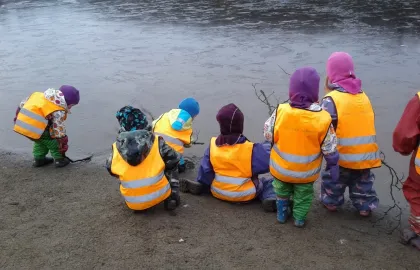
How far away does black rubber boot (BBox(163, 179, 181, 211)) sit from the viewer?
4824 millimetres

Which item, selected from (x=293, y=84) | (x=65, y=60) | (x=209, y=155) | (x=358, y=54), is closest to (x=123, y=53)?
(x=65, y=60)

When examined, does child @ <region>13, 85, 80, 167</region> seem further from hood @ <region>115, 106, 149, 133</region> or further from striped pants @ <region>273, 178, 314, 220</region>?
striped pants @ <region>273, 178, 314, 220</region>

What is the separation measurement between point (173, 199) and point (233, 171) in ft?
2.23

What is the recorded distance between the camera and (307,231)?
176 inches

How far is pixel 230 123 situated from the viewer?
474 centimetres

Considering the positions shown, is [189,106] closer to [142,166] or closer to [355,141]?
[142,166]

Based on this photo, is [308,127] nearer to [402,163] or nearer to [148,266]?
[148,266]

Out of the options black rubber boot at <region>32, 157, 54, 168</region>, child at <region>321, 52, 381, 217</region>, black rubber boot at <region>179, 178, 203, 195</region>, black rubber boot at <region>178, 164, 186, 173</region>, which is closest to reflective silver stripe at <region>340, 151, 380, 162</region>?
child at <region>321, 52, 381, 217</region>

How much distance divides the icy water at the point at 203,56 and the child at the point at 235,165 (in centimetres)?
162

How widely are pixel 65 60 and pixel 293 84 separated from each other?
9375 mm

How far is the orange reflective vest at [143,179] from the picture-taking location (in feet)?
14.8

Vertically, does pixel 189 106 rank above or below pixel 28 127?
above

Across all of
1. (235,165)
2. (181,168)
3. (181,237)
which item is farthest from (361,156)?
(181,168)

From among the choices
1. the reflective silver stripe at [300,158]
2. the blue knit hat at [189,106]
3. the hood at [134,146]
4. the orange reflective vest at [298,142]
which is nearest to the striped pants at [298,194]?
the orange reflective vest at [298,142]
